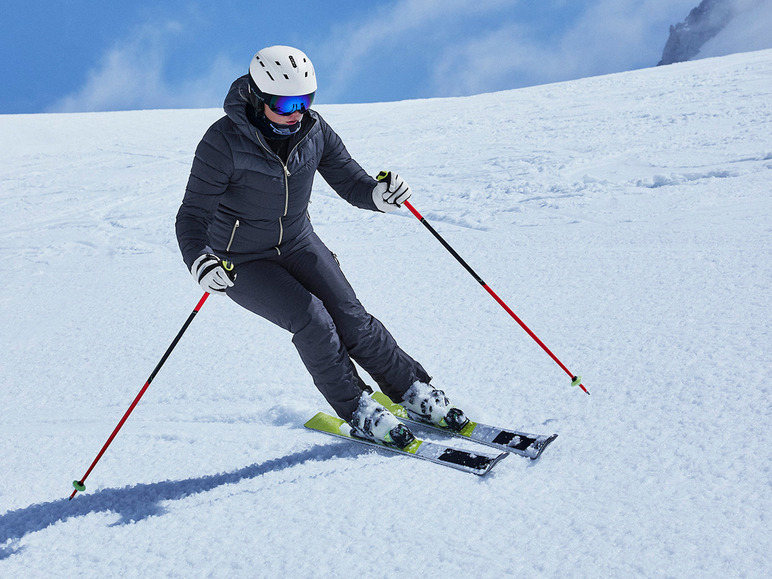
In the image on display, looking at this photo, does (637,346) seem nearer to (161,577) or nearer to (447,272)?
(447,272)

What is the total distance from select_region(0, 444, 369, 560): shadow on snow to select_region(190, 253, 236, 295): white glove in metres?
0.74

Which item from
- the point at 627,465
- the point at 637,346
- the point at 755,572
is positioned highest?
the point at 637,346

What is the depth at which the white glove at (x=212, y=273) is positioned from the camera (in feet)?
7.91

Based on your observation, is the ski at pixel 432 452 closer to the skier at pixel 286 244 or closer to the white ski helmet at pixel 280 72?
the skier at pixel 286 244

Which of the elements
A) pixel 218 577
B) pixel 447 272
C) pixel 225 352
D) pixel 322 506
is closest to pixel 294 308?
pixel 322 506

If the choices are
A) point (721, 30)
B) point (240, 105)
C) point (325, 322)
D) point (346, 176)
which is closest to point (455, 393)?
point (325, 322)

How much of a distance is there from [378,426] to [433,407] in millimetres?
288

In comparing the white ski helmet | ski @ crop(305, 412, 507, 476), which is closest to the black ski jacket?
the white ski helmet

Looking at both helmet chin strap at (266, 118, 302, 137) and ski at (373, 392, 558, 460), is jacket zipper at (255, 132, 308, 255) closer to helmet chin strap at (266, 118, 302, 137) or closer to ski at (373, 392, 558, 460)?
helmet chin strap at (266, 118, 302, 137)

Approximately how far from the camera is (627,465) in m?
2.12

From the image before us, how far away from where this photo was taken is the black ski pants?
2.57 m

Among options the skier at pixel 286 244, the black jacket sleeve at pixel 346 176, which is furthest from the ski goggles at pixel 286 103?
the black jacket sleeve at pixel 346 176

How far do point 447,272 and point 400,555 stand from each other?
310 cm

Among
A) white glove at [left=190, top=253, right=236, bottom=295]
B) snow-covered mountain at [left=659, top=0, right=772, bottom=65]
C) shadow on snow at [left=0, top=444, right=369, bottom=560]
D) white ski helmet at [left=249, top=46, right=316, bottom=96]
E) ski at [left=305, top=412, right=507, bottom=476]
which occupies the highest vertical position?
snow-covered mountain at [left=659, top=0, right=772, bottom=65]
